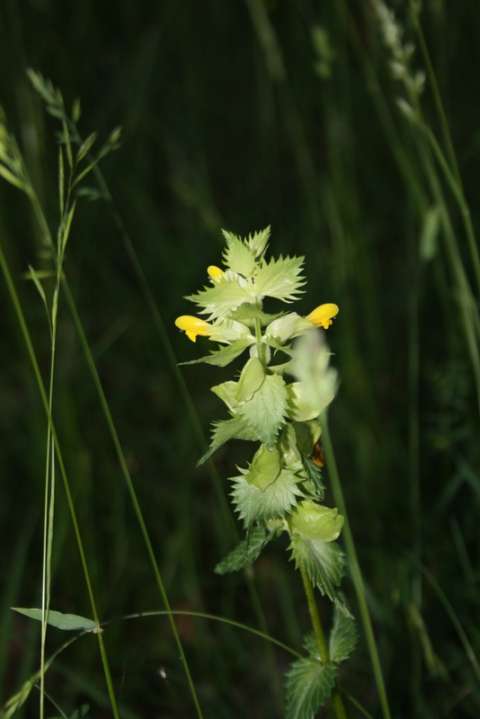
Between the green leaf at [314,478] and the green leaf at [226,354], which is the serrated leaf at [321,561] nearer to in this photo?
the green leaf at [314,478]

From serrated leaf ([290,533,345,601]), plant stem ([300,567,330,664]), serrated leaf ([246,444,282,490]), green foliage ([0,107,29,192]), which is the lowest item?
plant stem ([300,567,330,664])

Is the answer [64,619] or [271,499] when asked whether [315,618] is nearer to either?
[271,499]

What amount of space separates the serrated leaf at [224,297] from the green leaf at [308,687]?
1.35 feet

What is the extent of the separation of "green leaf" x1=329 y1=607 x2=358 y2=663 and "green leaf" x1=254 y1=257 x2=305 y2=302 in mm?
390

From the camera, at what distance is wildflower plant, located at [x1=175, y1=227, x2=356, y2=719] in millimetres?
962

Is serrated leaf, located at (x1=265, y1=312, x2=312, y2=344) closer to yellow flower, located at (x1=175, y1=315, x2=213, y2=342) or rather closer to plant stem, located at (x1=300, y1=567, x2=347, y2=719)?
yellow flower, located at (x1=175, y1=315, x2=213, y2=342)

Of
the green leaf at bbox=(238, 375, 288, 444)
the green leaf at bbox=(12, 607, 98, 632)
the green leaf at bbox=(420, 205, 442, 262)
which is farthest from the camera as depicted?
the green leaf at bbox=(420, 205, 442, 262)

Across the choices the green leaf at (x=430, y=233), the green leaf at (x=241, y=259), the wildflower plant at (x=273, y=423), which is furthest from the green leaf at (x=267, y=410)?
the green leaf at (x=430, y=233)

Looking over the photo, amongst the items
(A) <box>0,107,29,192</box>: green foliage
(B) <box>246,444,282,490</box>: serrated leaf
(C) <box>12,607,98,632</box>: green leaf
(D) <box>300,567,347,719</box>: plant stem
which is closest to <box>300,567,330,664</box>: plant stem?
(D) <box>300,567,347,719</box>: plant stem

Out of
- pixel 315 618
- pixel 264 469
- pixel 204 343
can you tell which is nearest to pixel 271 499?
pixel 264 469

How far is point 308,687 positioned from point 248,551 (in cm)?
16

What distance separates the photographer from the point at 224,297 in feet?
3.19

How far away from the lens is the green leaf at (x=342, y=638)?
111 cm

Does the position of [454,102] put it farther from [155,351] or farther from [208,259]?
[155,351]
